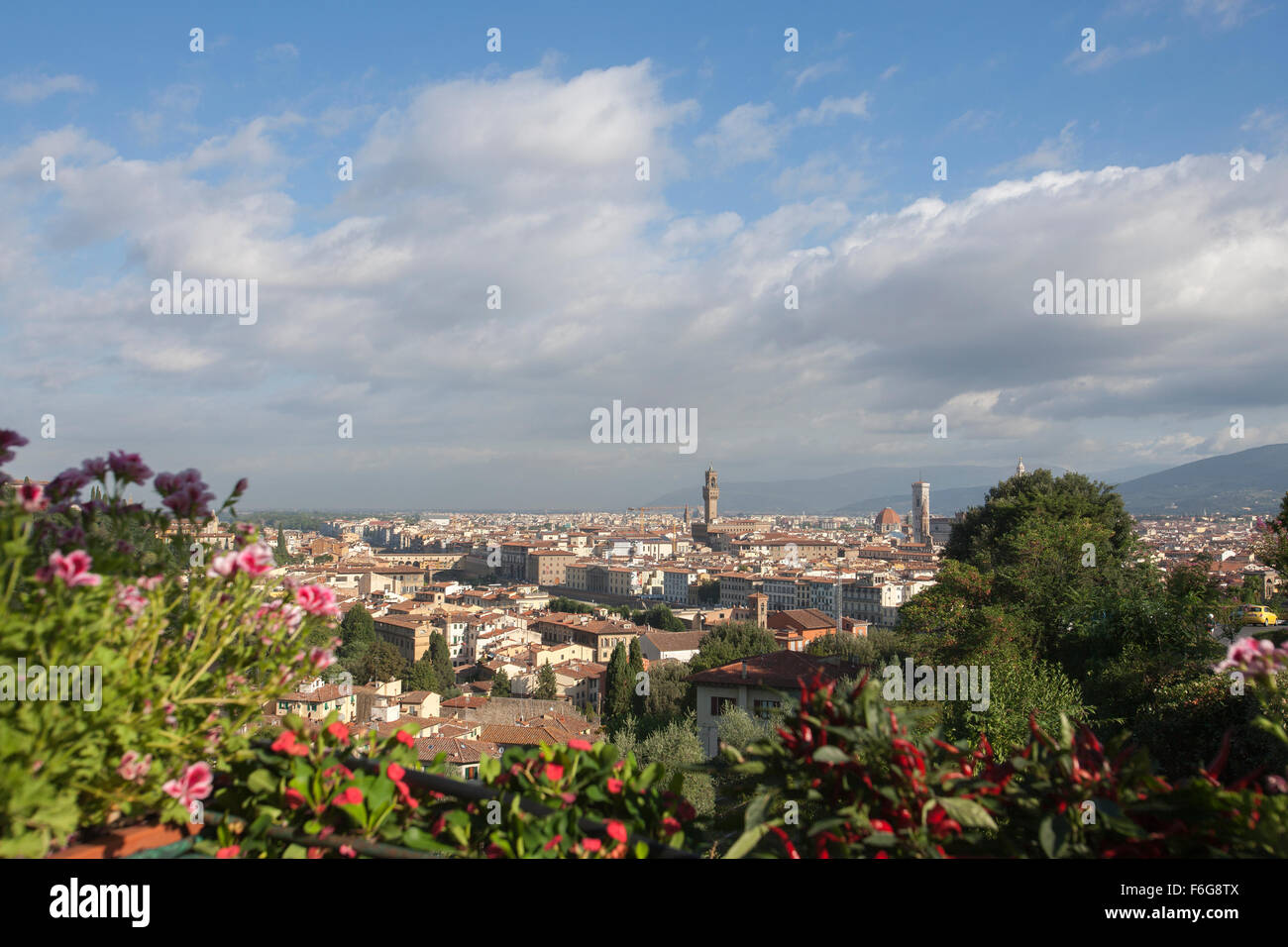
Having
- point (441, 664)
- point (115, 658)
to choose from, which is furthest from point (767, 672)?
point (441, 664)

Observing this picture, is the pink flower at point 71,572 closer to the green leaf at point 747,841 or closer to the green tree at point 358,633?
the green leaf at point 747,841

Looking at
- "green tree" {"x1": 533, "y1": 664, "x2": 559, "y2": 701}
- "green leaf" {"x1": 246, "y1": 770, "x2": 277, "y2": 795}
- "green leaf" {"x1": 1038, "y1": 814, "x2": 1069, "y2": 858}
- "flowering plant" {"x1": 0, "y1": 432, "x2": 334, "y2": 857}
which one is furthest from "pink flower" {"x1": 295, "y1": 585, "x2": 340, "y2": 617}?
"green tree" {"x1": 533, "y1": 664, "x2": 559, "y2": 701}

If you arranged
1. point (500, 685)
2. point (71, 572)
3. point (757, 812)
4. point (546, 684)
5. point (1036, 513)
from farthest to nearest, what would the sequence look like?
1. point (500, 685)
2. point (546, 684)
3. point (1036, 513)
4. point (757, 812)
5. point (71, 572)

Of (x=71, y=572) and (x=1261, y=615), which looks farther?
(x=1261, y=615)

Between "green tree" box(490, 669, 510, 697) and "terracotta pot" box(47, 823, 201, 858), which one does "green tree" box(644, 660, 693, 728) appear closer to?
"green tree" box(490, 669, 510, 697)

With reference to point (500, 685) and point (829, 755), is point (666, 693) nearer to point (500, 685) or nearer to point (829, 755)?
point (500, 685)

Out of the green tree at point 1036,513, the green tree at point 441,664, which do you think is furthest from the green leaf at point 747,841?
the green tree at point 441,664
